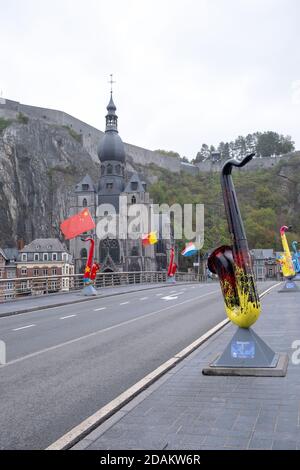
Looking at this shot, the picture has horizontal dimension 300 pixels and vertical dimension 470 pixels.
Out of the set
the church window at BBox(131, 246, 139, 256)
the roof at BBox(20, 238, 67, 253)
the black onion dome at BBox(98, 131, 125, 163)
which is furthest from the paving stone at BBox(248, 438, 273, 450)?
the black onion dome at BBox(98, 131, 125, 163)

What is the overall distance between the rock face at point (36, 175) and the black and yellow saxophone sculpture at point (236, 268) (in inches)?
3131

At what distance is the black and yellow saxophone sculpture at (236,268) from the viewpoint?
7.48m

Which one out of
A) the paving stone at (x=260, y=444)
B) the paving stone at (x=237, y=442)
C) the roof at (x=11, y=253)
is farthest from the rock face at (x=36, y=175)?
the paving stone at (x=260, y=444)

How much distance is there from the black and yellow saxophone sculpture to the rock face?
79.5 meters

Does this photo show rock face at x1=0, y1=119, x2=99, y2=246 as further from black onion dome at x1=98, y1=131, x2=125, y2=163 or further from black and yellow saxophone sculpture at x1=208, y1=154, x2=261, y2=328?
black and yellow saxophone sculpture at x1=208, y1=154, x2=261, y2=328

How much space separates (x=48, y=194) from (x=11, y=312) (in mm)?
79575

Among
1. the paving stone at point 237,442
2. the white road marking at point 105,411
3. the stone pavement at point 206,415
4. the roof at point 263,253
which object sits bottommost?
the white road marking at point 105,411

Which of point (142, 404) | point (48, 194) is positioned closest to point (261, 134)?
point (48, 194)

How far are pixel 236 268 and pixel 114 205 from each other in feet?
262

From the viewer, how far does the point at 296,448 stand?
4262 mm

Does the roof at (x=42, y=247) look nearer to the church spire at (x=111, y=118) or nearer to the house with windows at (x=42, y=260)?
the house with windows at (x=42, y=260)

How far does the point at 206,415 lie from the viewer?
5.34m
